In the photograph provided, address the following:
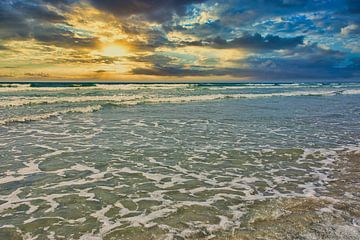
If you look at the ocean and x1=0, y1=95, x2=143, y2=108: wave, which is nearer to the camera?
the ocean

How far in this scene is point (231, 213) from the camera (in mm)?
5766

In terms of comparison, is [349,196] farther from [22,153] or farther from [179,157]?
[22,153]

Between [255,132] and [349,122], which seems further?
[349,122]

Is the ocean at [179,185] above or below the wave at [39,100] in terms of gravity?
below

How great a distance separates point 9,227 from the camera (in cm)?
516

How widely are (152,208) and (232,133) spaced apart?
27.5 feet

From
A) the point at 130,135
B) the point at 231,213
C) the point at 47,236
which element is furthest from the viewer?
the point at 130,135

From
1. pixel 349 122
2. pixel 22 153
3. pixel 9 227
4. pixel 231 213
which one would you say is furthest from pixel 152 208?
pixel 349 122

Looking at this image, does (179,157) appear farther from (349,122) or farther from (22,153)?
(349,122)

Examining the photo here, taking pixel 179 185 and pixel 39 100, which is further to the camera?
pixel 39 100

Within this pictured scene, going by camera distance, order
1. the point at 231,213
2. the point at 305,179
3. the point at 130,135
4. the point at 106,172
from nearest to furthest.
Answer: the point at 231,213 < the point at 305,179 < the point at 106,172 < the point at 130,135

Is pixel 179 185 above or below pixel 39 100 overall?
below

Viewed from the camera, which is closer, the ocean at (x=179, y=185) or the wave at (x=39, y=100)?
the ocean at (x=179, y=185)

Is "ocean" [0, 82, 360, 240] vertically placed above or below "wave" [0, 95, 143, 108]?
below
